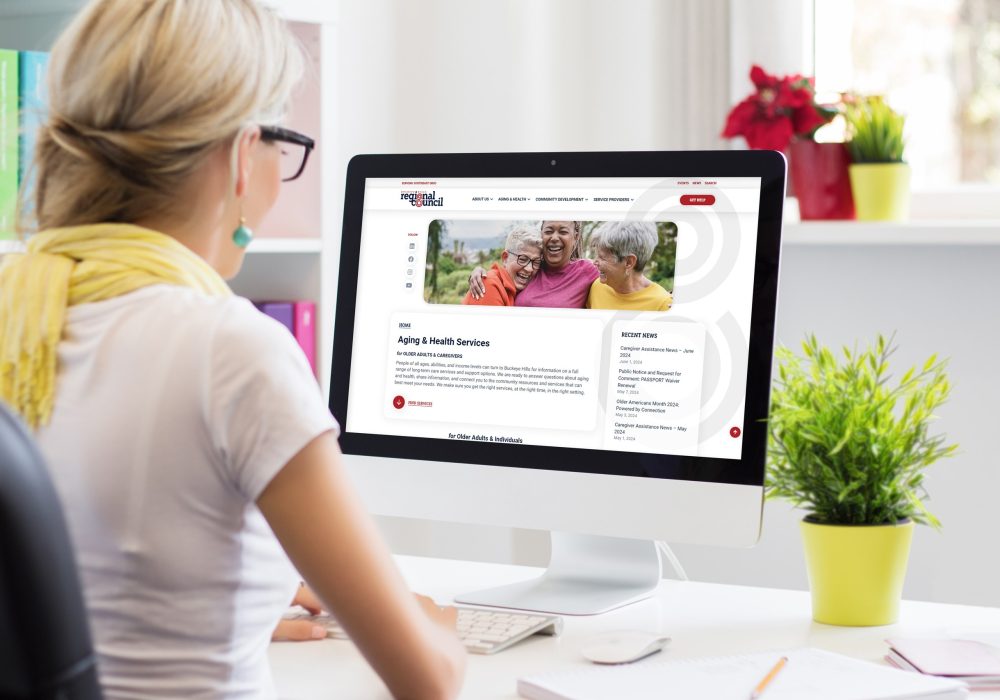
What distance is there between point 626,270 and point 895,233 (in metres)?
0.82

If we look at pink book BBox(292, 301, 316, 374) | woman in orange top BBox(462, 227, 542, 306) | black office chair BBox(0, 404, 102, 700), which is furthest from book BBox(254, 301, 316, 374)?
black office chair BBox(0, 404, 102, 700)

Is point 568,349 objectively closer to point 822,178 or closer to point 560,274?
point 560,274

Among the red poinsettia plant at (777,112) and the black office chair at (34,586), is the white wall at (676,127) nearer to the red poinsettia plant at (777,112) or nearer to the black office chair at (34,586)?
the red poinsettia plant at (777,112)

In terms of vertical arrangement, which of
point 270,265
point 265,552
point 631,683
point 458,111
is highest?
point 458,111

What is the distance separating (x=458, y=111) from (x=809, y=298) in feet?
2.41

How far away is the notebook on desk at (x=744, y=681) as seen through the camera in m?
0.96

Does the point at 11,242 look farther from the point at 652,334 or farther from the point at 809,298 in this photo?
the point at 809,298

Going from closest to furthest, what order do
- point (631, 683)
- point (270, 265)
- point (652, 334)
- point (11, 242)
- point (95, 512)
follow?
point (95, 512), point (631, 683), point (652, 334), point (11, 242), point (270, 265)

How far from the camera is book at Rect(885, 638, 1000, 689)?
102cm

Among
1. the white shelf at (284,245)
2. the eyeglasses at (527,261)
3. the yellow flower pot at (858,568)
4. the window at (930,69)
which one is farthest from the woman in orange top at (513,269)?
the window at (930,69)

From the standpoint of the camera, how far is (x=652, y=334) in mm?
1238

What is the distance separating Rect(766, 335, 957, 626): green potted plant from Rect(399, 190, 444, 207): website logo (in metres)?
0.43

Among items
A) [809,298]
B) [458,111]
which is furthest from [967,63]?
[458,111]

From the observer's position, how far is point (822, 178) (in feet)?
6.58
